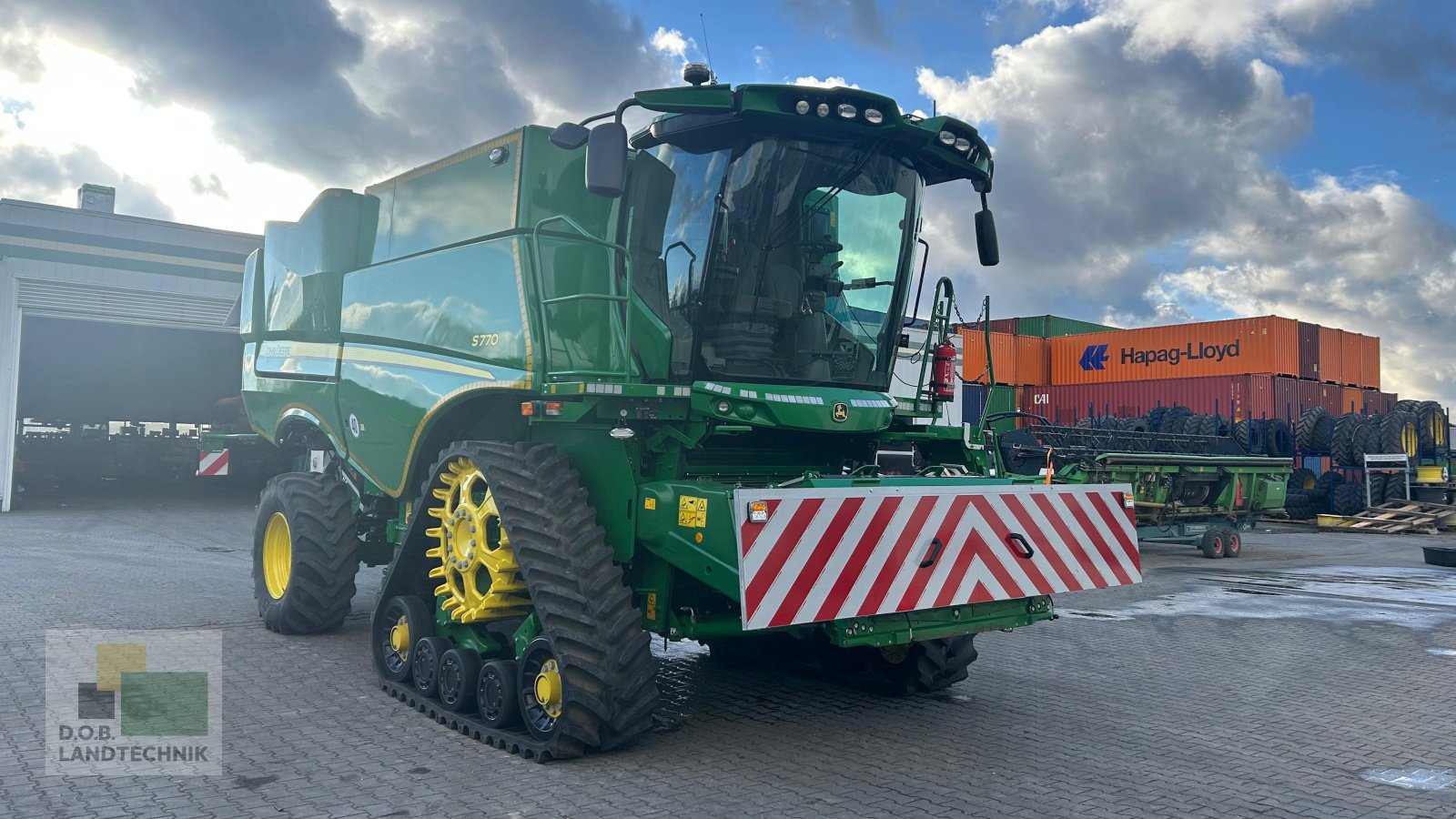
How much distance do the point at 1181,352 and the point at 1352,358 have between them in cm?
571

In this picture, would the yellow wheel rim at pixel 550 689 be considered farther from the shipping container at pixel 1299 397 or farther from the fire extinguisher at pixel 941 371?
the shipping container at pixel 1299 397

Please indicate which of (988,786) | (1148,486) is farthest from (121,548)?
(1148,486)

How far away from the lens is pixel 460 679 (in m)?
5.34

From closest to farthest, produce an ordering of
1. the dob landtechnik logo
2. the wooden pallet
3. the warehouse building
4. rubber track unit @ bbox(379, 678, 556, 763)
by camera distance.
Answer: the dob landtechnik logo, rubber track unit @ bbox(379, 678, 556, 763), the warehouse building, the wooden pallet

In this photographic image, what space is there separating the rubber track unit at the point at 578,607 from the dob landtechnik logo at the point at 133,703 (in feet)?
4.88

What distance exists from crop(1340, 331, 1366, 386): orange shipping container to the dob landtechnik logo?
3238cm

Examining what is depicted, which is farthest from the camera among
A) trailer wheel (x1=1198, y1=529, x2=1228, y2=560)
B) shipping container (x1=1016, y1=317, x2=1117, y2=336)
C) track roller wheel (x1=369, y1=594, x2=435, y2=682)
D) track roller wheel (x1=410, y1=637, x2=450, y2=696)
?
shipping container (x1=1016, y1=317, x2=1117, y2=336)

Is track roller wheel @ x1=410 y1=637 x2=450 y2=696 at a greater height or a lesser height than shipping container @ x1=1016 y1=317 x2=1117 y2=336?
lesser

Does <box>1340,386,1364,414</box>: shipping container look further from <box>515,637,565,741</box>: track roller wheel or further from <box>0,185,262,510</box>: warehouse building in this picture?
<box>515,637,565,741</box>: track roller wheel

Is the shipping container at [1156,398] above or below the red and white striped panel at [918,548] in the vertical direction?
above

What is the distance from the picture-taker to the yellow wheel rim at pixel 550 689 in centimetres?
476

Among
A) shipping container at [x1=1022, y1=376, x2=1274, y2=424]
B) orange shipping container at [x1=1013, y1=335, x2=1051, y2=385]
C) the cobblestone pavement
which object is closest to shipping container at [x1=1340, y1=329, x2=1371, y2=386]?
shipping container at [x1=1022, y1=376, x2=1274, y2=424]

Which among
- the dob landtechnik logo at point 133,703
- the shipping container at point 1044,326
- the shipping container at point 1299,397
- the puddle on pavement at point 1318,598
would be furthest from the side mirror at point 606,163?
the shipping container at point 1044,326

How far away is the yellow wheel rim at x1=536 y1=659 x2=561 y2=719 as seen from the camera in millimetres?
4758
